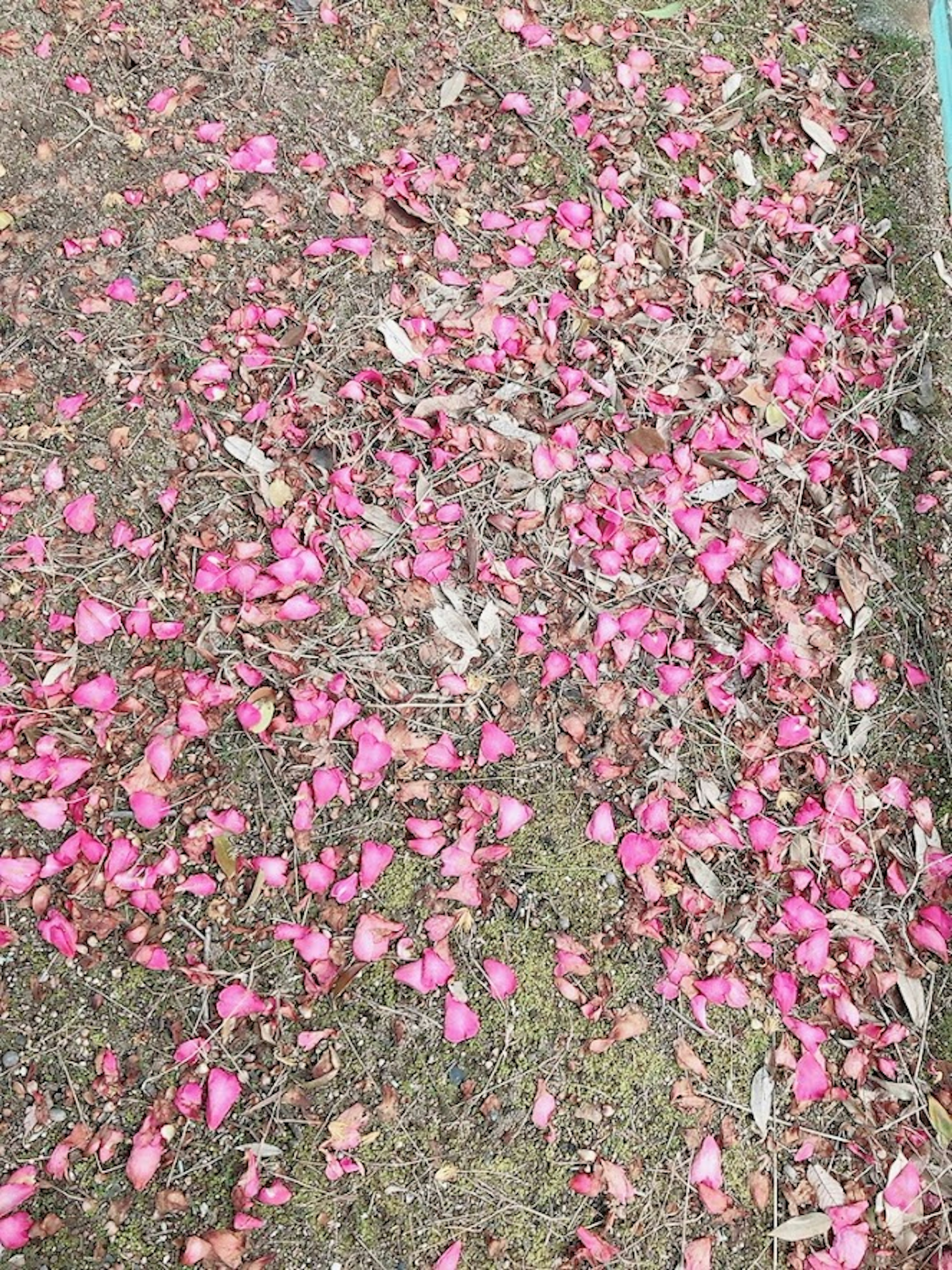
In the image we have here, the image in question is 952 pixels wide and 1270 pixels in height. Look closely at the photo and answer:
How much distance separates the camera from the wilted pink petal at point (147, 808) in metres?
1.90

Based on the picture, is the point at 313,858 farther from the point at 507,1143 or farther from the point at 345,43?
the point at 345,43

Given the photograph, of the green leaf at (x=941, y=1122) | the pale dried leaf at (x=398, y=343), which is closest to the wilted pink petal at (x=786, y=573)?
the pale dried leaf at (x=398, y=343)


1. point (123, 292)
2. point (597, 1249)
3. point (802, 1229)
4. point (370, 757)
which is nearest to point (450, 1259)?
point (597, 1249)

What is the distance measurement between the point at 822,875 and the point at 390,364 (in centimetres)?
143

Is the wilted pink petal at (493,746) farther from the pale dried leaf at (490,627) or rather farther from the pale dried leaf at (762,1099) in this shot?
the pale dried leaf at (762,1099)

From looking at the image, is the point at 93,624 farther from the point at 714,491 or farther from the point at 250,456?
the point at 714,491

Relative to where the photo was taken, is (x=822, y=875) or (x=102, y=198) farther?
(x=102, y=198)

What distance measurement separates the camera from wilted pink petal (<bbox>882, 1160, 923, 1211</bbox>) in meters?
1.82

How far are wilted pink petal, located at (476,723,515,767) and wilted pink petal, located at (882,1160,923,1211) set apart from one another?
1.02 metres

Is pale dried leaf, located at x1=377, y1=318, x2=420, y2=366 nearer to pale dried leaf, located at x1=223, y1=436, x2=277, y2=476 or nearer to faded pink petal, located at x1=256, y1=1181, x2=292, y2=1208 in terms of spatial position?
pale dried leaf, located at x1=223, y1=436, x2=277, y2=476

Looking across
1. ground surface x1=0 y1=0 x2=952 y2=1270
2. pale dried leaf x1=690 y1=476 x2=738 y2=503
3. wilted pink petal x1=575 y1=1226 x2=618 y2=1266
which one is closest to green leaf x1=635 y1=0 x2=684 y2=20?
ground surface x1=0 y1=0 x2=952 y2=1270

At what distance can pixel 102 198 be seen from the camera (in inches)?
95.3

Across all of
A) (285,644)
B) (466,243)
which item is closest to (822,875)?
(285,644)

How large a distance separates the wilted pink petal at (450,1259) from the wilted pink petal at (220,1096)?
0.43 m
